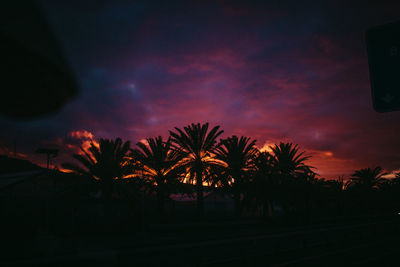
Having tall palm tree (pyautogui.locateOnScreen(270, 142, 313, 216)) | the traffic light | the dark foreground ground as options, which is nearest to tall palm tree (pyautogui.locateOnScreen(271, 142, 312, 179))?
tall palm tree (pyautogui.locateOnScreen(270, 142, 313, 216))

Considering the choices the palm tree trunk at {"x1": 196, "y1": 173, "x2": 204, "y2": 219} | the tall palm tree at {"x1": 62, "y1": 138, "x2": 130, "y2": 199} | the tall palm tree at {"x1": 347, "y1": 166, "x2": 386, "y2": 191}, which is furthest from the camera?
the tall palm tree at {"x1": 347, "y1": 166, "x2": 386, "y2": 191}

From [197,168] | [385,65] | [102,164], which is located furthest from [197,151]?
[385,65]

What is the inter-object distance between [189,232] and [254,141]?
1333 centimetres

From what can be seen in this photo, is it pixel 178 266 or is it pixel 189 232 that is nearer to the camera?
pixel 178 266

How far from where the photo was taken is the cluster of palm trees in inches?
1003

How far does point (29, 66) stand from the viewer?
119 centimetres

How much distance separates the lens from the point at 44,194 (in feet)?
96.6

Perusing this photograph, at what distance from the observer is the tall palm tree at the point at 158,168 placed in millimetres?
29000

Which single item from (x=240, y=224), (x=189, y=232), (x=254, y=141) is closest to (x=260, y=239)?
(x=189, y=232)

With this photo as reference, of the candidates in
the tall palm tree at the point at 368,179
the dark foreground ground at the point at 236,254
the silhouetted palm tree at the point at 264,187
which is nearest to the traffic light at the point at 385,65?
the dark foreground ground at the point at 236,254

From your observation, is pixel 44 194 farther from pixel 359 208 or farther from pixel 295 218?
pixel 359 208

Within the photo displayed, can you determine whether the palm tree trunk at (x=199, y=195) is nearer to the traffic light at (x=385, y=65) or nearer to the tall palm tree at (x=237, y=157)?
the tall palm tree at (x=237, y=157)

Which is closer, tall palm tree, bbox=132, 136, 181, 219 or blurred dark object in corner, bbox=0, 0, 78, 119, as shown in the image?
blurred dark object in corner, bbox=0, 0, 78, 119

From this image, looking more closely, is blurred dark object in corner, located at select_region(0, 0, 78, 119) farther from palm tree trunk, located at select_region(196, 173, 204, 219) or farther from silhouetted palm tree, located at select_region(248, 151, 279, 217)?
silhouetted palm tree, located at select_region(248, 151, 279, 217)
